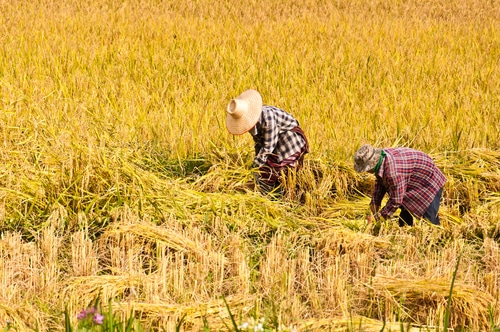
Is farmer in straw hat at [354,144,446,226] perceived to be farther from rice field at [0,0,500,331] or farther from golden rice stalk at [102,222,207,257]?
golden rice stalk at [102,222,207,257]

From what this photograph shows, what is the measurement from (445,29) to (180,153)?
612cm

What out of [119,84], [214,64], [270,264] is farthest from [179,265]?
[214,64]

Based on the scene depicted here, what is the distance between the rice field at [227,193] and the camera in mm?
2955

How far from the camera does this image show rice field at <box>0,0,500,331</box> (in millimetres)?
2955

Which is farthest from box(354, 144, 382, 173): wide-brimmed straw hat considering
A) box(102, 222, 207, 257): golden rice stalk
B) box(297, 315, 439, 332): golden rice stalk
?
box(297, 315, 439, 332): golden rice stalk

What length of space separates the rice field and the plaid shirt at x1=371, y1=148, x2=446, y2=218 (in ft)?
0.41

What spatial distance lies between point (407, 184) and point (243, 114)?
93cm

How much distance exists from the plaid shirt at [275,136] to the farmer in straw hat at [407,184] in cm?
62

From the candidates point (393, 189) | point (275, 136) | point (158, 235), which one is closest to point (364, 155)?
point (393, 189)

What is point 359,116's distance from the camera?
18.5ft

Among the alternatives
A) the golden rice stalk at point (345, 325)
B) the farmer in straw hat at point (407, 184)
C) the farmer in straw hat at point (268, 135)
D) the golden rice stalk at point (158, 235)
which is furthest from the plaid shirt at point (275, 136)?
the golden rice stalk at point (345, 325)

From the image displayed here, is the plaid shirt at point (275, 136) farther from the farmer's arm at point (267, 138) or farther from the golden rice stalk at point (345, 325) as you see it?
the golden rice stalk at point (345, 325)

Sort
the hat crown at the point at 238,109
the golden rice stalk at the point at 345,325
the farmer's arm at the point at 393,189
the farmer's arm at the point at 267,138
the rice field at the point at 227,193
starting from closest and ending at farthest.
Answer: the golden rice stalk at the point at 345,325, the rice field at the point at 227,193, the farmer's arm at the point at 393,189, the hat crown at the point at 238,109, the farmer's arm at the point at 267,138

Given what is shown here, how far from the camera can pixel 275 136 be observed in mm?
4332
